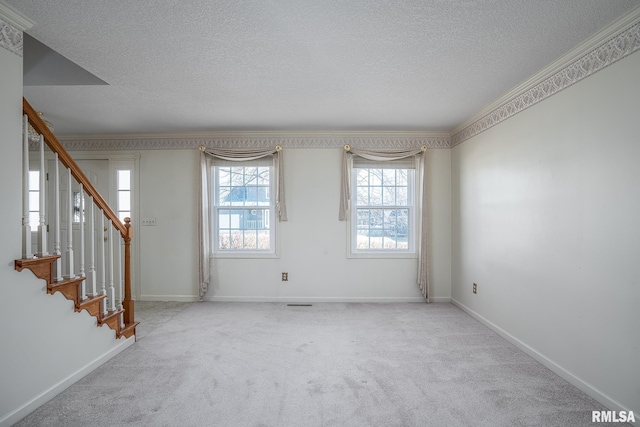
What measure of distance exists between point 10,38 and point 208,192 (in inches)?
107

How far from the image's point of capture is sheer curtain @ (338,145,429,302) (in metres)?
4.43

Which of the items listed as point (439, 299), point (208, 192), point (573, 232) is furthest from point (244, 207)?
point (573, 232)

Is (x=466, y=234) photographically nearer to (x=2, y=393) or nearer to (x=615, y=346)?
(x=615, y=346)

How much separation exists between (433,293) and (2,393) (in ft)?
14.4

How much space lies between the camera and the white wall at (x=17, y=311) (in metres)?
1.86

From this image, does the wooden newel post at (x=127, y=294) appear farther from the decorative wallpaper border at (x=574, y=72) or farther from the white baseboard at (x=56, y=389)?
the decorative wallpaper border at (x=574, y=72)

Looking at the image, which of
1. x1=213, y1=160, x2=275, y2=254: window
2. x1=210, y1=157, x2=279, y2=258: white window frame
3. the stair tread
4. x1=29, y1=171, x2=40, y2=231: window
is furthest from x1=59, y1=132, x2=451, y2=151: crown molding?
the stair tread

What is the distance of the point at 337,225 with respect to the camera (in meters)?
4.55

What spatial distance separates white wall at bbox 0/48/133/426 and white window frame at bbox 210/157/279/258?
2.42 metres

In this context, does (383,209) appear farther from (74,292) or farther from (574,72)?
(74,292)

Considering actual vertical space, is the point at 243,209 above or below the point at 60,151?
below

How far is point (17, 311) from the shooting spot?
6.29 ft

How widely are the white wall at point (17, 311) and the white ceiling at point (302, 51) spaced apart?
2.04 feet

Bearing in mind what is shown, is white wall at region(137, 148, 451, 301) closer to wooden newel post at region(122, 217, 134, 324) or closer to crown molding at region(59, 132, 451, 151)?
crown molding at region(59, 132, 451, 151)
